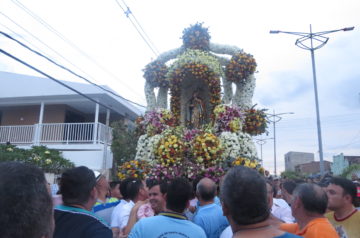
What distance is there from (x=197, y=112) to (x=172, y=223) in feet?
22.8

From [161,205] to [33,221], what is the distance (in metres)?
2.61

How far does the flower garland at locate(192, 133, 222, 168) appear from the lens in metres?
6.83

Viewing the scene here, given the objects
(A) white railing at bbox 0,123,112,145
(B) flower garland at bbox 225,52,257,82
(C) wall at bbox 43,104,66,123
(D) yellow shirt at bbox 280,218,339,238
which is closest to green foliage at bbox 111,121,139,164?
(A) white railing at bbox 0,123,112,145

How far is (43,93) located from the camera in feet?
57.3

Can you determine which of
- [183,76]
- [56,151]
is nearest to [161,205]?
[183,76]

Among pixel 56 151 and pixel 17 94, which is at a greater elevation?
pixel 17 94

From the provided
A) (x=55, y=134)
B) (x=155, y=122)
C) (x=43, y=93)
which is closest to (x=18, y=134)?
(x=55, y=134)

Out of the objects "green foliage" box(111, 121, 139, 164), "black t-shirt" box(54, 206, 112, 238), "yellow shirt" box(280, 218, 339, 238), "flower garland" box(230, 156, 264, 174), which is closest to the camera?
"black t-shirt" box(54, 206, 112, 238)

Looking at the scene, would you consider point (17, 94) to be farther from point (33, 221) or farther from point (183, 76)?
point (33, 221)

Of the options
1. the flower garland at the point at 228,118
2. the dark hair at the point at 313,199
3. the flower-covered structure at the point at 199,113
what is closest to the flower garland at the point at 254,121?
the flower-covered structure at the point at 199,113

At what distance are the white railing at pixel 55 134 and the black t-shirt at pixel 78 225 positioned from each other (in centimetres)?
1383

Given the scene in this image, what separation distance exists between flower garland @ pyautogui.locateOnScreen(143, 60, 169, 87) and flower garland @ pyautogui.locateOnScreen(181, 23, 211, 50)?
3.25 feet

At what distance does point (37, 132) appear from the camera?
1680 cm

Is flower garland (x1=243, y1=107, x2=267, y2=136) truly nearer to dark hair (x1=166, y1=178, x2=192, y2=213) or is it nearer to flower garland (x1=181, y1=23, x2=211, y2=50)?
flower garland (x1=181, y1=23, x2=211, y2=50)
